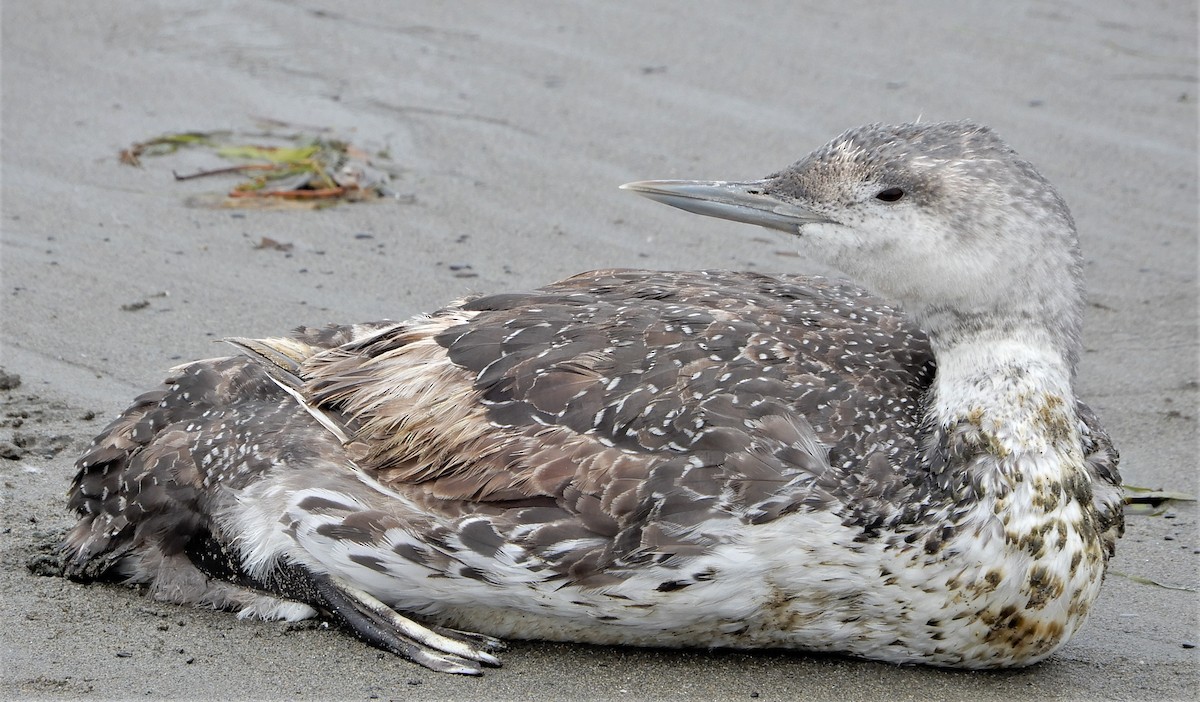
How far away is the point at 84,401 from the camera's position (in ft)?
17.2

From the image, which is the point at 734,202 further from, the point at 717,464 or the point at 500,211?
the point at 500,211

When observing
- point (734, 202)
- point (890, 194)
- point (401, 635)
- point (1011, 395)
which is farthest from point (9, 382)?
point (1011, 395)

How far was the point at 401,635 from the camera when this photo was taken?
407cm

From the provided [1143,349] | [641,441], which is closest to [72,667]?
[641,441]

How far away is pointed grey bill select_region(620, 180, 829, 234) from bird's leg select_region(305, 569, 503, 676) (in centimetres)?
134

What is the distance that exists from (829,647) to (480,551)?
96cm

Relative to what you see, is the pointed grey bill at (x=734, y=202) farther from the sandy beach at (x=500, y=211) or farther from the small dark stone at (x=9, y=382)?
the small dark stone at (x=9, y=382)

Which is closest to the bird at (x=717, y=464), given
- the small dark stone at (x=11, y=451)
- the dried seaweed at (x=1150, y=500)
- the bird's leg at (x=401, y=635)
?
the bird's leg at (x=401, y=635)

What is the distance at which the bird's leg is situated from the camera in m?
4.00

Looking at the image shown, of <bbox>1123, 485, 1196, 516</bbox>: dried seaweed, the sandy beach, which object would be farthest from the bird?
<bbox>1123, 485, 1196, 516</bbox>: dried seaweed

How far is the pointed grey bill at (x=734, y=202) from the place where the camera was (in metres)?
4.27

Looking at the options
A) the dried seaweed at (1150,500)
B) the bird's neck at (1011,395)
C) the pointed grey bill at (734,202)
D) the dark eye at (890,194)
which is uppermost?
the dark eye at (890,194)

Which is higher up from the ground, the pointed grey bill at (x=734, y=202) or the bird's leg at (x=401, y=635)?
the pointed grey bill at (x=734, y=202)

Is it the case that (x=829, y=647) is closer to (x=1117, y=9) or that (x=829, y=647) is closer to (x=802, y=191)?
(x=802, y=191)
